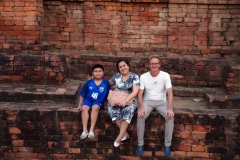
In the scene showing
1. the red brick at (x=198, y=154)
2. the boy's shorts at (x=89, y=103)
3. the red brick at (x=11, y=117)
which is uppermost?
the boy's shorts at (x=89, y=103)

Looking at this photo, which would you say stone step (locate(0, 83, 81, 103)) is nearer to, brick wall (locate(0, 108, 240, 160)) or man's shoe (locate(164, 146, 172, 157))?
brick wall (locate(0, 108, 240, 160))

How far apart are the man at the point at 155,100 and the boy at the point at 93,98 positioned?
1.81 feet

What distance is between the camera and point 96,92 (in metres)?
3.79

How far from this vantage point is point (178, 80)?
5285 mm

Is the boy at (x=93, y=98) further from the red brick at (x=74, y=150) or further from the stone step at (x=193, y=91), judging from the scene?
the stone step at (x=193, y=91)

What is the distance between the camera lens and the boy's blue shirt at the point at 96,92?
3.79 metres

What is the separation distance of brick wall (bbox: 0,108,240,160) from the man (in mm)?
154

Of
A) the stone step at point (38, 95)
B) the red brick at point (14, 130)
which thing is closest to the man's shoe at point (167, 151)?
the stone step at point (38, 95)

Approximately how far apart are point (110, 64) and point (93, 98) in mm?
1724

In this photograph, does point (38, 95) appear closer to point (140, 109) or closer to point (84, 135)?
point (84, 135)

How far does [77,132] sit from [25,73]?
1.79 meters

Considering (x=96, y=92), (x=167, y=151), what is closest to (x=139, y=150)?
(x=167, y=151)

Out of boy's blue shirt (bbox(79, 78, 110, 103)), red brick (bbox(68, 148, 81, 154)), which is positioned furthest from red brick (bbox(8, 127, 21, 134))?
boy's blue shirt (bbox(79, 78, 110, 103))

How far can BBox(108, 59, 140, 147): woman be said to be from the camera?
355 centimetres
